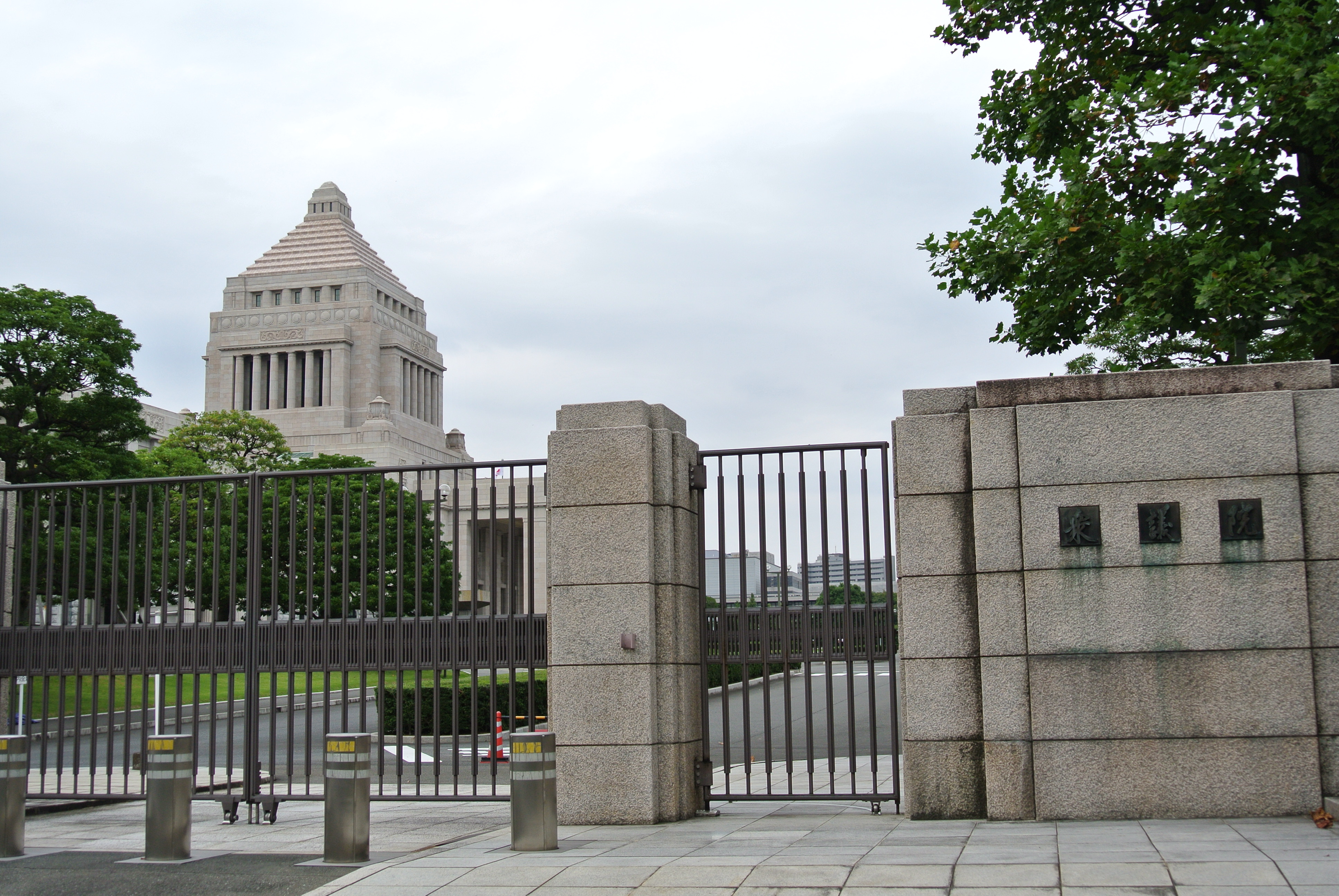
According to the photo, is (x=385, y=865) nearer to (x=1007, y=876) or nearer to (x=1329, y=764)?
(x=1007, y=876)

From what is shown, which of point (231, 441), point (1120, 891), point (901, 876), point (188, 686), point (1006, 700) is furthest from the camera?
point (231, 441)

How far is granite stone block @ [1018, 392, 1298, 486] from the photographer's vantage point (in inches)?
362

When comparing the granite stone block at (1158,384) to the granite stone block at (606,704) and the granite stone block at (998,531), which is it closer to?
the granite stone block at (998,531)

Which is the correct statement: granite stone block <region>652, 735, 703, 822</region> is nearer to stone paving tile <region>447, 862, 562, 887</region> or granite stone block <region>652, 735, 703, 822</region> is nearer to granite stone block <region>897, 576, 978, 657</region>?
granite stone block <region>897, 576, 978, 657</region>

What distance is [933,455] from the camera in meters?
9.93

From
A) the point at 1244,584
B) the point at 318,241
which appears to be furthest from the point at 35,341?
the point at 318,241

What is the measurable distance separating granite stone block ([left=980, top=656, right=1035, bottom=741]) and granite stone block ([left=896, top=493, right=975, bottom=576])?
78 cm

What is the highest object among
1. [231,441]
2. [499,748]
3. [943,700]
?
[231,441]

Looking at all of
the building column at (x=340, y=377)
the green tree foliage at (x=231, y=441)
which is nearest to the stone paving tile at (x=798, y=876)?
the green tree foliage at (x=231, y=441)

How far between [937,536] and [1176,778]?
96.9 inches

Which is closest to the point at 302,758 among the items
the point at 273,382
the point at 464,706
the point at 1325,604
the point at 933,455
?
the point at 464,706

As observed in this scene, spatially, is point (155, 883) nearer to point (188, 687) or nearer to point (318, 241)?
point (188, 687)

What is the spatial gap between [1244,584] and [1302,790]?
1.51 metres

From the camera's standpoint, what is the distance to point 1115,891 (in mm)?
6453
